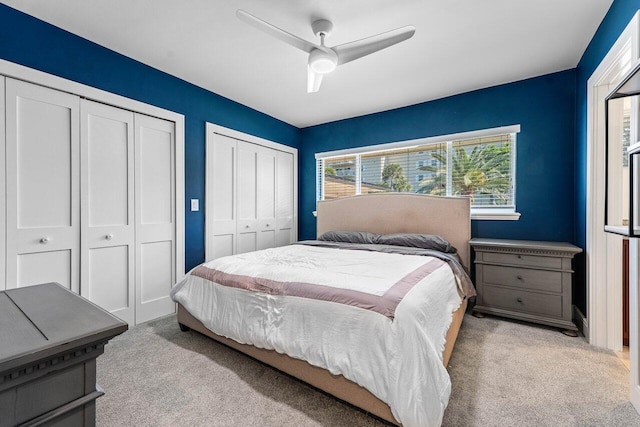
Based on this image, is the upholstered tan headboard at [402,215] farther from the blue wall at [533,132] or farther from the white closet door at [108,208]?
the white closet door at [108,208]

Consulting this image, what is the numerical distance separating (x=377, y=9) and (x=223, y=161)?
2410 mm

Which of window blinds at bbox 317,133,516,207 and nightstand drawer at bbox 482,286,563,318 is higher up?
window blinds at bbox 317,133,516,207

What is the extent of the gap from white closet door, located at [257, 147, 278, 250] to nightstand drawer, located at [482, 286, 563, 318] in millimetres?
2832

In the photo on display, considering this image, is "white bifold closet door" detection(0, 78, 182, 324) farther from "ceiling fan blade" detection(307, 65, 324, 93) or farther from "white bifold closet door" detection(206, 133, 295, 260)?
"ceiling fan blade" detection(307, 65, 324, 93)

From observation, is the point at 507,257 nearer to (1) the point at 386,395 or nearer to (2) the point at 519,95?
(2) the point at 519,95

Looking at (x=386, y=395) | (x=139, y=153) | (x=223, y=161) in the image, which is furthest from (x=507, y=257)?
(x=139, y=153)

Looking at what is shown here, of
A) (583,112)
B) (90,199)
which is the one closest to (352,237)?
(583,112)

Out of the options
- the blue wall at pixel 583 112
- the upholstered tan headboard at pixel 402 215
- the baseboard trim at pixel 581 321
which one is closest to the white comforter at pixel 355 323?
the upholstered tan headboard at pixel 402 215

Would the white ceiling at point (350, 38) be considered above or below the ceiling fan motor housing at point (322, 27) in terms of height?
above

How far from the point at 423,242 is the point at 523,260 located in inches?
35.8

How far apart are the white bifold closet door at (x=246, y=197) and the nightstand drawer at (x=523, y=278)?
2.82 meters

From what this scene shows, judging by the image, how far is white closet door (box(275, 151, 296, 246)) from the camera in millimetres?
4504

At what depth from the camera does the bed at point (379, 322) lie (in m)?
1.32

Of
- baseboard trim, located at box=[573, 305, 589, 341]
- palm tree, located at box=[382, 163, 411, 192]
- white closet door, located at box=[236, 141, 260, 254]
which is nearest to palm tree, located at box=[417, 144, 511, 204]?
palm tree, located at box=[382, 163, 411, 192]
